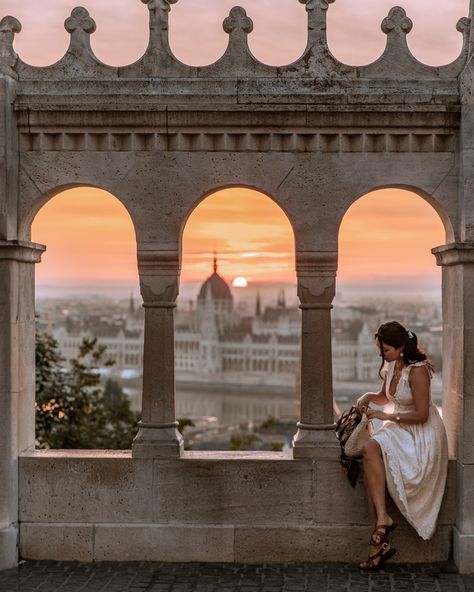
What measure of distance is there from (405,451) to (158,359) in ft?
6.00

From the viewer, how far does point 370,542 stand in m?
6.29

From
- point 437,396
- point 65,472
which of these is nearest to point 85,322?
point 437,396

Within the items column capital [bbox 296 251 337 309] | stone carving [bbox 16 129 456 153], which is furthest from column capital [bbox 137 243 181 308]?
column capital [bbox 296 251 337 309]

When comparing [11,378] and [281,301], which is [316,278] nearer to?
[11,378]

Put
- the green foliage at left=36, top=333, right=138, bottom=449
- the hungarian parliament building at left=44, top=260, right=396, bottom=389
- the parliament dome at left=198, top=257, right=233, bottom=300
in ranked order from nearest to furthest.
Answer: the green foliage at left=36, top=333, right=138, bottom=449 → the parliament dome at left=198, top=257, right=233, bottom=300 → the hungarian parliament building at left=44, top=260, right=396, bottom=389

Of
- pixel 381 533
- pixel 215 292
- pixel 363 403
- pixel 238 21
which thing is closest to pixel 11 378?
pixel 363 403

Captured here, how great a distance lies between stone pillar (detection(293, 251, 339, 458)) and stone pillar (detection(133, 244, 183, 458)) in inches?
35.3

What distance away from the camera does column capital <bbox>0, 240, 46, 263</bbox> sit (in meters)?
6.31

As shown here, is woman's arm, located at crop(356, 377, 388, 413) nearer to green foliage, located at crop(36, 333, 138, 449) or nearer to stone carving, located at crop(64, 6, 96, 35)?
stone carving, located at crop(64, 6, 96, 35)

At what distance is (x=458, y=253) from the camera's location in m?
6.25

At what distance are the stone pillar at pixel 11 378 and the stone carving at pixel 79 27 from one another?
1458 millimetres

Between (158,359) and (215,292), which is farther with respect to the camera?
(215,292)

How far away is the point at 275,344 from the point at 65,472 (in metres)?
66.3

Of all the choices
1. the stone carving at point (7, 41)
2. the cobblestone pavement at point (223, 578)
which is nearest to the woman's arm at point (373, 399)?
the cobblestone pavement at point (223, 578)
